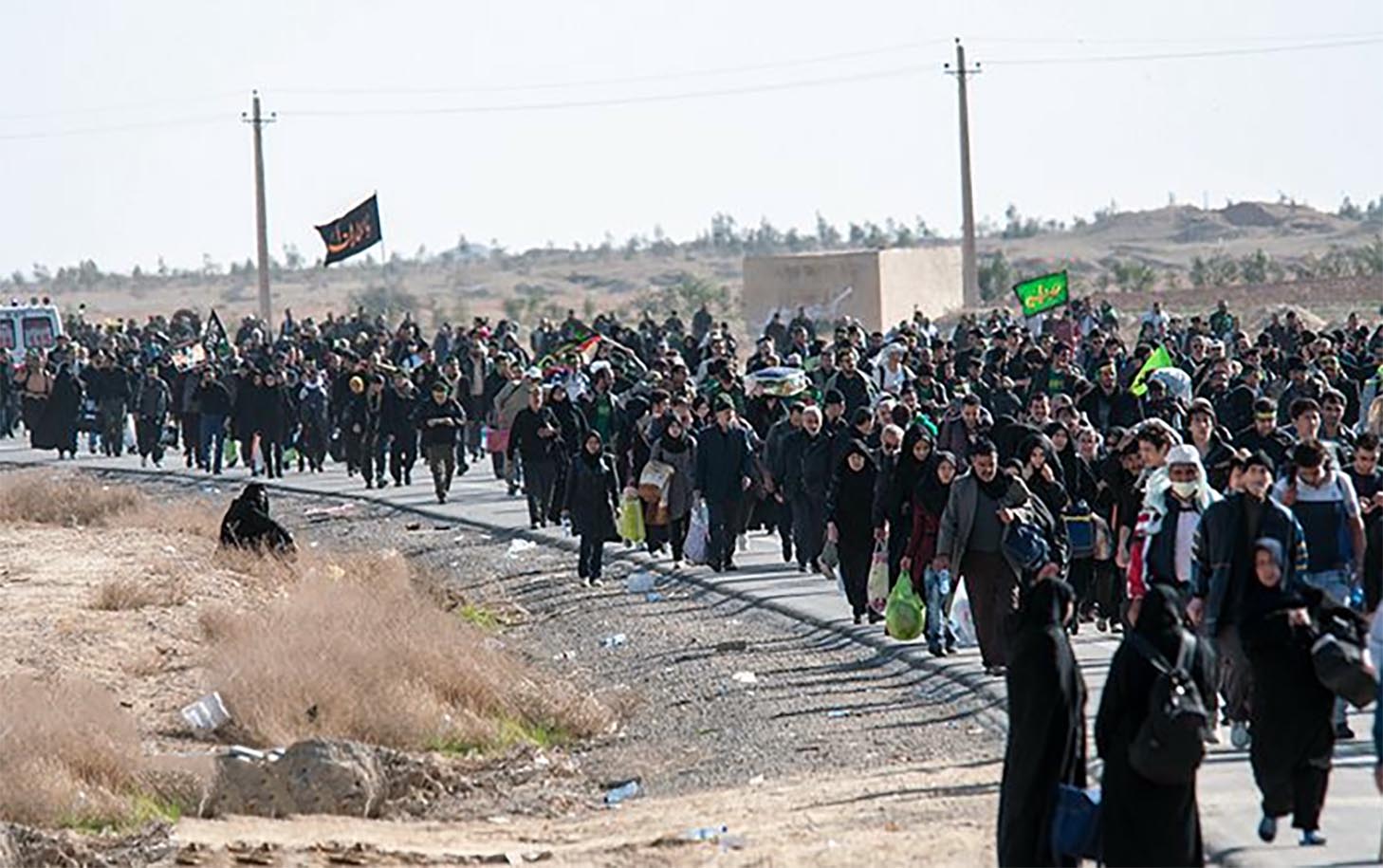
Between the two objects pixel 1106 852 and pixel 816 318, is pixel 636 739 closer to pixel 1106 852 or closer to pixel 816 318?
pixel 1106 852

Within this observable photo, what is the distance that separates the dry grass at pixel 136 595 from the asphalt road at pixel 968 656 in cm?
379

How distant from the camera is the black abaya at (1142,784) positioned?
1059 centimetres

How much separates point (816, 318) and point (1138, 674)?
53.5 meters

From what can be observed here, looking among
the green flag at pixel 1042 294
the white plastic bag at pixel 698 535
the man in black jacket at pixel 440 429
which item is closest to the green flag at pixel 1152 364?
the white plastic bag at pixel 698 535

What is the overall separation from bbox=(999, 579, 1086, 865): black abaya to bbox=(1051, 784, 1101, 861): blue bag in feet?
0.19

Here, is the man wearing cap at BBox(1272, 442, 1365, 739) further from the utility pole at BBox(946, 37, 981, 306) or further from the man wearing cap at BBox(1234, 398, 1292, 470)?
the utility pole at BBox(946, 37, 981, 306)

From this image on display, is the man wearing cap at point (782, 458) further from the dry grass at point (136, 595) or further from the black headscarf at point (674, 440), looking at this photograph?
the dry grass at point (136, 595)

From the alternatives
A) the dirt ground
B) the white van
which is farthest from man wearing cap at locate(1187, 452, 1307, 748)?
the white van

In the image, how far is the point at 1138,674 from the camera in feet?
34.9

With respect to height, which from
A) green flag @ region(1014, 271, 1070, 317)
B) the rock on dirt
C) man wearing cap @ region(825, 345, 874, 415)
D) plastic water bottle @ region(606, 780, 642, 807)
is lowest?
plastic water bottle @ region(606, 780, 642, 807)

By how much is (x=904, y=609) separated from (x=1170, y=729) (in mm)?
8584

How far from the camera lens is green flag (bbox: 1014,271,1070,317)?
42906 millimetres

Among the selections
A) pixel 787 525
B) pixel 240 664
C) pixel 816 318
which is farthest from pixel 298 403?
pixel 816 318

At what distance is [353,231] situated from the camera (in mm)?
55250
